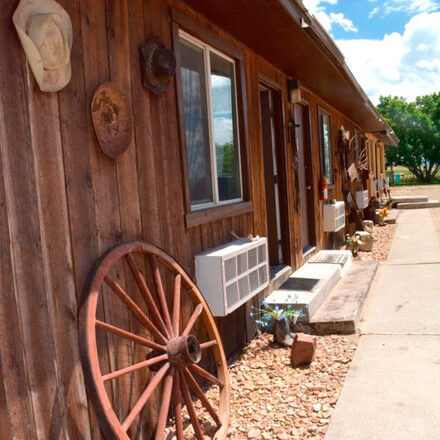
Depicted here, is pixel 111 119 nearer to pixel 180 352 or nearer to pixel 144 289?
pixel 144 289

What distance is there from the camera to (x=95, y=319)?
2100 millimetres

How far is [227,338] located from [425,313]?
5.95 feet

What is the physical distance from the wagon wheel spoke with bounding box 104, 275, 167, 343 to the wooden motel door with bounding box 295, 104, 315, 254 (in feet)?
14.5

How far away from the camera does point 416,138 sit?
3712 centimetres

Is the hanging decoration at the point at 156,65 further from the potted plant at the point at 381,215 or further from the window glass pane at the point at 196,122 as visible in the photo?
the potted plant at the point at 381,215

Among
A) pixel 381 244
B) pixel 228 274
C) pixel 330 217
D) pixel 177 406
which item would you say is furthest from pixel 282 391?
pixel 381 244

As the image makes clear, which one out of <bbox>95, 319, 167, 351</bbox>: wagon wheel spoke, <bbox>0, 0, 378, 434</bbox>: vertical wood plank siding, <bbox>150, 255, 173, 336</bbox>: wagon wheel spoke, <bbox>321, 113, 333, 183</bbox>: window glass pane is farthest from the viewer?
<bbox>321, 113, 333, 183</bbox>: window glass pane

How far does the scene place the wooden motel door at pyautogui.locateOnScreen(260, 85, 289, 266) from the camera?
216 inches

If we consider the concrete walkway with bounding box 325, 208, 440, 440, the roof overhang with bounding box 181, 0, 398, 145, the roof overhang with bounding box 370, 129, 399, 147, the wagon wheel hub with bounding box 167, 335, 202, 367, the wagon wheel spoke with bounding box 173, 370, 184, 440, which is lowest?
the concrete walkway with bounding box 325, 208, 440, 440

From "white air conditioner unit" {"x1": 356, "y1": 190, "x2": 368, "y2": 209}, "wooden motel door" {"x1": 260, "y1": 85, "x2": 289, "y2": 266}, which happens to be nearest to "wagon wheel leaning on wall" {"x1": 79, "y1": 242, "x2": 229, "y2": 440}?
"wooden motel door" {"x1": 260, "y1": 85, "x2": 289, "y2": 266}

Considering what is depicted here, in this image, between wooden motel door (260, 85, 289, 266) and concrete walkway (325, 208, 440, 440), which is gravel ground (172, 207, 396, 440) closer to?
concrete walkway (325, 208, 440, 440)

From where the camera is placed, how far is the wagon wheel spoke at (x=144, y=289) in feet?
7.89

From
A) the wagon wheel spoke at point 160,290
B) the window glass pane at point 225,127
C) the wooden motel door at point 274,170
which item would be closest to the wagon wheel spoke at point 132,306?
the wagon wheel spoke at point 160,290

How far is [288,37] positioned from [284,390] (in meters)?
2.75
